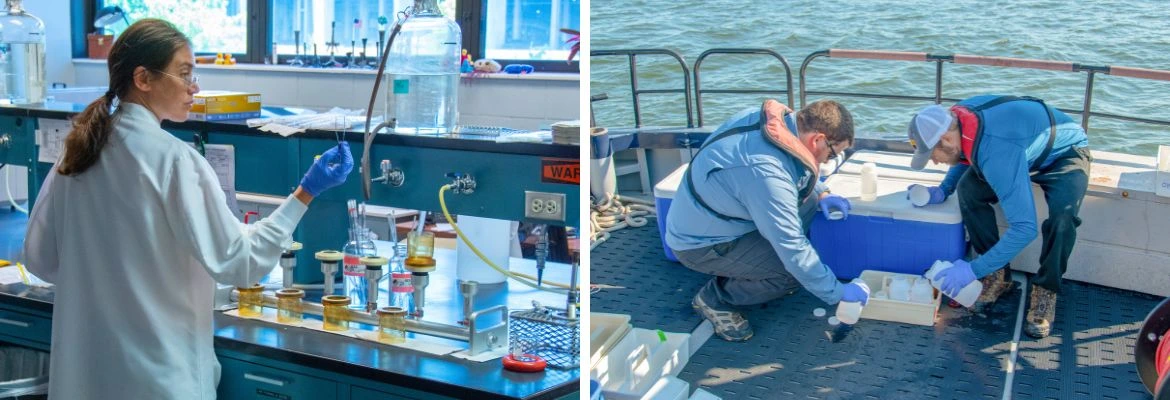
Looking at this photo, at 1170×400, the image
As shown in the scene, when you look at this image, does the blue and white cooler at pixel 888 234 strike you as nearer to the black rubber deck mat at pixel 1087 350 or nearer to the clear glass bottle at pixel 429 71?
the black rubber deck mat at pixel 1087 350

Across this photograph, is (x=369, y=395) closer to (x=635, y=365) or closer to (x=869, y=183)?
(x=635, y=365)

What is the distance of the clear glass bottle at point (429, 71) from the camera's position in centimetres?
227

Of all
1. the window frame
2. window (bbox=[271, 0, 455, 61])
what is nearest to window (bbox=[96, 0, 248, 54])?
the window frame

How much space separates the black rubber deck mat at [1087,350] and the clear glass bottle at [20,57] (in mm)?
2302

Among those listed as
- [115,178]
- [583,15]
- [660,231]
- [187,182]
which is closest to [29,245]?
[115,178]

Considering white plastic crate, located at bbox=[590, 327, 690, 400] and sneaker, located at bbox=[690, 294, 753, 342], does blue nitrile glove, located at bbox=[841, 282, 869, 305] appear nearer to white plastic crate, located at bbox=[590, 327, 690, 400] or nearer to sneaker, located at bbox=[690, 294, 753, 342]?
sneaker, located at bbox=[690, 294, 753, 342]

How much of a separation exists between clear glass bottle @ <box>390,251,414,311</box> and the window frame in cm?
228

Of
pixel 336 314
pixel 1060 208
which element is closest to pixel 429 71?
pixel 336 314

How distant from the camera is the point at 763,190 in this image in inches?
86.6

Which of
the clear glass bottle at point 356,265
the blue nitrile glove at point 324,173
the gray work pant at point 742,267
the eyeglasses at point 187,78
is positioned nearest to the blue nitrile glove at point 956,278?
the gray work pant at point 742,267

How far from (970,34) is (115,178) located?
5927 millimetres

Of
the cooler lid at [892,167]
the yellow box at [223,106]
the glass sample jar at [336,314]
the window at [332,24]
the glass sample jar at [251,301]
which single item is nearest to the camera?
the glass sample jar at [336,314]

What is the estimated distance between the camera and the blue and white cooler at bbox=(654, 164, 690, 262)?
2.43m

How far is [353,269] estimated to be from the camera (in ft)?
6.00
